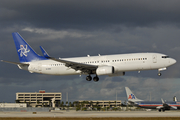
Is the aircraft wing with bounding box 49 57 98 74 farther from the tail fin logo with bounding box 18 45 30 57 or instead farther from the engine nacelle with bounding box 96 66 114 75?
the tail fin logo with bounding box 18 45 30 57

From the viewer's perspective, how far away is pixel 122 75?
63.7 metres

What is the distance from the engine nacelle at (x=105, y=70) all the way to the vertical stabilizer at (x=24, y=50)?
54.6 ft

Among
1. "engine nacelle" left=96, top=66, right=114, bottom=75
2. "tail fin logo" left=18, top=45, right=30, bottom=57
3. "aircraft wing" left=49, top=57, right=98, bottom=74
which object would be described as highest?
"tail fin logo" left=18, top=45, right=30, bottom=57

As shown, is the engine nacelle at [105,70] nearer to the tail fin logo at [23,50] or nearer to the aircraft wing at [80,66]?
the aircraft wing at [80,66]

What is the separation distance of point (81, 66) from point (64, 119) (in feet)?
52.6

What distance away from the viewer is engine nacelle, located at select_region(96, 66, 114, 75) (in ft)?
187

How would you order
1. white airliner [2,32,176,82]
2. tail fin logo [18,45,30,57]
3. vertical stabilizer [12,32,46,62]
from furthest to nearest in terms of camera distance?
tail fin logo [18,45,30,57], vertical stabilizer [12,32,46,62], white airliner [2,32,176,82]

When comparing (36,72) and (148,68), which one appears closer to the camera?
(148,68)

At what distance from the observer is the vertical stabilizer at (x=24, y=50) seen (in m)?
68.2

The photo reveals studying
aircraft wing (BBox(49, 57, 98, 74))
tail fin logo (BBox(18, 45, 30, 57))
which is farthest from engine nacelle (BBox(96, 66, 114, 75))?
tail fin logo (BBox(18, 45, 30, 57))

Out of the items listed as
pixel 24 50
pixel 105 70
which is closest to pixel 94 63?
pixel 105 70

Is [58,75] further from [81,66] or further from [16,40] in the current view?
[16,40]

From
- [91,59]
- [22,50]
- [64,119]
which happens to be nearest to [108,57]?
[91,59]

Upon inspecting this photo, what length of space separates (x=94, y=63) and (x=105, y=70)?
4167 millimetres
